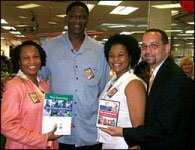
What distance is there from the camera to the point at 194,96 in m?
1.93

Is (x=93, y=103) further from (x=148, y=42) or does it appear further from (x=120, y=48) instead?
(x=148, y=42)

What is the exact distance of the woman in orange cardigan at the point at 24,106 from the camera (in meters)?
1.95

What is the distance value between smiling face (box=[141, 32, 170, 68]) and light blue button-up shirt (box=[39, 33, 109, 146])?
25.6 inches

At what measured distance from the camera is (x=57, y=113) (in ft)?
6.97

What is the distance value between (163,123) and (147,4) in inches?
259

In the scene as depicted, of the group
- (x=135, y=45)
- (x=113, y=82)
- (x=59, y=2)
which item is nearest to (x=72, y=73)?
(x=113, y=82)

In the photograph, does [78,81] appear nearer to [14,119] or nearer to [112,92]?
[112,92]

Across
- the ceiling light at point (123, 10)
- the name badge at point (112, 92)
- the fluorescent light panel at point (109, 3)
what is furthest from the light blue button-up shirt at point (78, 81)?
the ceiling light at point (123, 10)

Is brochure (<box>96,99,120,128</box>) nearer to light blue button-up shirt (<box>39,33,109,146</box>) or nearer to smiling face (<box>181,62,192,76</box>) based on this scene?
light blue button-up shirt (<box>39,33,109,146</box>)

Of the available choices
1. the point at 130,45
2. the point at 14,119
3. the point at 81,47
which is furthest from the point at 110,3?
the point at 14,119

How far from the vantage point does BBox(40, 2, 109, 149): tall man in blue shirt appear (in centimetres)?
256

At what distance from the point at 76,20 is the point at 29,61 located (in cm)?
69

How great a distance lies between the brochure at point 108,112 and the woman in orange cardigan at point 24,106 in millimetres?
373

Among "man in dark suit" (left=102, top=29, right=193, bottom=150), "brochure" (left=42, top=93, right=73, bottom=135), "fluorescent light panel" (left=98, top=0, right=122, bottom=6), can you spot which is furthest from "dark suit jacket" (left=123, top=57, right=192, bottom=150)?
"fluorescent light panel" (left=98, top=0, right=122, bottom=6)
